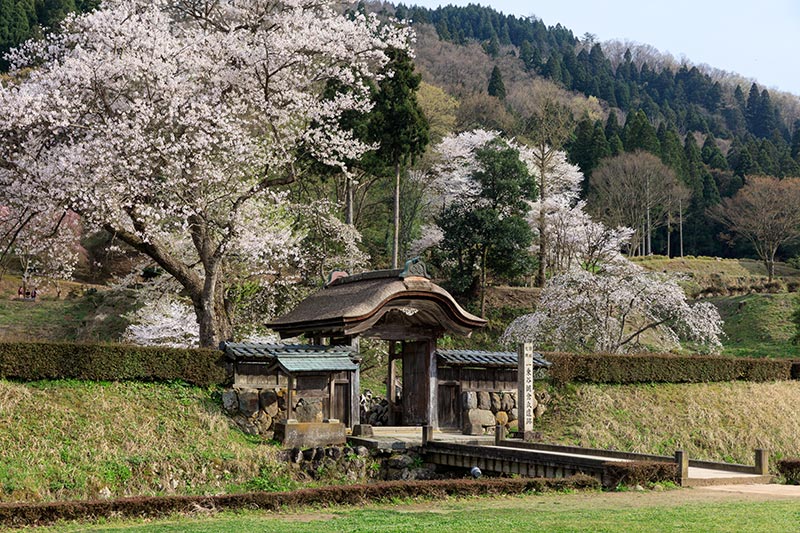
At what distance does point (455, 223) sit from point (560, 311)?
8713mm

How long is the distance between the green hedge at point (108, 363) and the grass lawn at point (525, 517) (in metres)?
6.27

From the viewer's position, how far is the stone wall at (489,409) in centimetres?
1917

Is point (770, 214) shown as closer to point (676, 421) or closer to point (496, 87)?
point (496, 87)

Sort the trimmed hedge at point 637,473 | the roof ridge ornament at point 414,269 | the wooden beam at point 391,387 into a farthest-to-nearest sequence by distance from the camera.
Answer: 1. the wooden beam at point 391,387
2. the roof ridge ornament at point 414,269
3. the trimmed hedge at point 637,473

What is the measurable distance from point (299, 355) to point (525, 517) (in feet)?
25.3

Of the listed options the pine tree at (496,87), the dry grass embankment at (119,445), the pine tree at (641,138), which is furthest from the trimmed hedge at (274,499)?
the pine tree at (496,87)

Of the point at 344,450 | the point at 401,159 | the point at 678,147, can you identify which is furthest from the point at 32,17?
the point at 344,450

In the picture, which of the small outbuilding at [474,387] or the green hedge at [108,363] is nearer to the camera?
the green hedge at [108,363]

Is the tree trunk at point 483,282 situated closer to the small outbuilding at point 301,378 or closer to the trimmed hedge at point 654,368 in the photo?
the trimmed hedge at point 654,368

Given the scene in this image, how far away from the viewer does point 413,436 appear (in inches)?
709

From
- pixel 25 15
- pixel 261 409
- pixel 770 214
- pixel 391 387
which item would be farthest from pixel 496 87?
pixel 261 409

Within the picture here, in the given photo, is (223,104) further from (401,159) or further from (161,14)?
(401,159)

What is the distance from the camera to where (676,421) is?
814 inches

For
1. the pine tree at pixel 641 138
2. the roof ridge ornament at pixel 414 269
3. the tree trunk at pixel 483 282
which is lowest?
the roof ridge ornament at pixel 414 269
